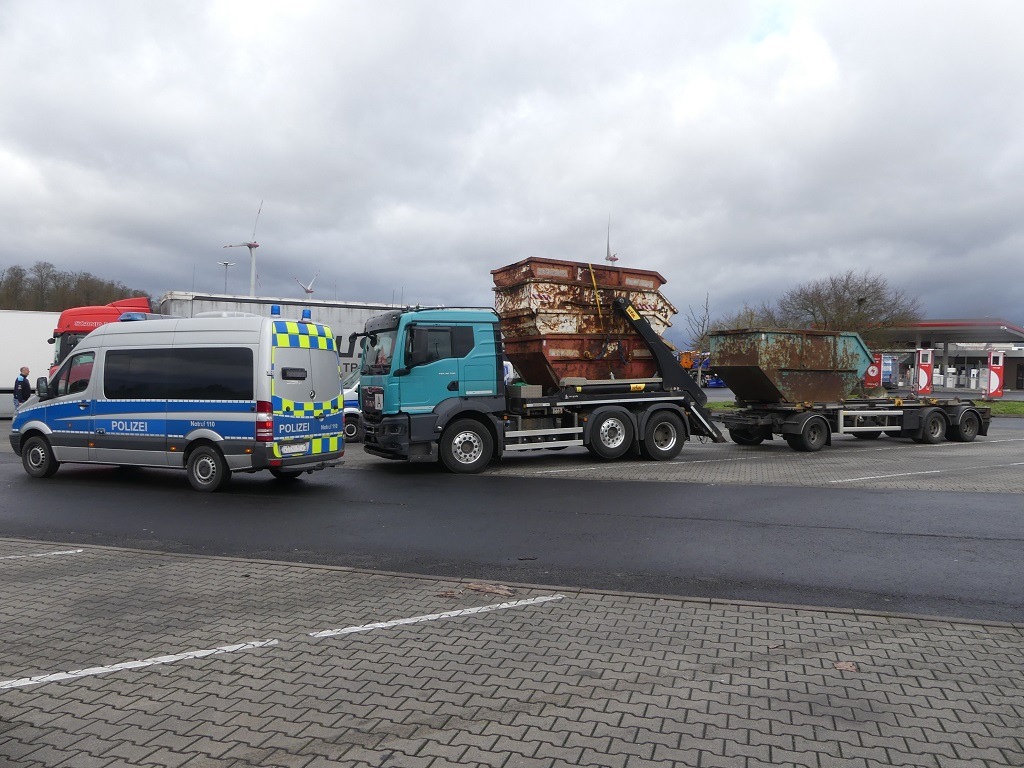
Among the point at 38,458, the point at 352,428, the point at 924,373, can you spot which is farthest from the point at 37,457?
the point at 924,373

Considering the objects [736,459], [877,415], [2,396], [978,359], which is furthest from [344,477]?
[978,359]

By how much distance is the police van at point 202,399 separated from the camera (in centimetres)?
1088

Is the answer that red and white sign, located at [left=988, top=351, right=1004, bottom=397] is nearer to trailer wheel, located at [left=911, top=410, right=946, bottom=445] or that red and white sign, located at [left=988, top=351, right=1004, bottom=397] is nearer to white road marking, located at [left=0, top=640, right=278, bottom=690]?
trailer wheel, located at [left=911, top=410, right=946, bottom=445]

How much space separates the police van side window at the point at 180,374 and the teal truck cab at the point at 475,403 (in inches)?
111

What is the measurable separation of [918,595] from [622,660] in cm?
295

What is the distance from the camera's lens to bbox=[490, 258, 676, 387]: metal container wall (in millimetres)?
14586

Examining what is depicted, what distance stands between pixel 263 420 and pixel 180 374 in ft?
5.32

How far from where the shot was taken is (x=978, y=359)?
2894 inches

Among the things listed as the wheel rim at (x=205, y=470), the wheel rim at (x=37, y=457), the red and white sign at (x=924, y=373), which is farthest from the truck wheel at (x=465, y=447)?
the red and white sign at (x=924, y=373)

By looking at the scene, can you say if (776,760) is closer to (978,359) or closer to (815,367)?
(815,367)

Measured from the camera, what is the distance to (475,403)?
1341 centimetres

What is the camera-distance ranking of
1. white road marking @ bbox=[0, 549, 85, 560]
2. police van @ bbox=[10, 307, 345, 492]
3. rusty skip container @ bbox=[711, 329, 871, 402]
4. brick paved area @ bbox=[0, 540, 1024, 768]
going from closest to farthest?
brick paved area @ bbox=[0, 540, 1024, 768]
white road marking @ bbox=[0, 549, 85, 560]
police van @ bbox=[10, 307, 345, 492]
rusty skip container @ bbox=[711, 329, 871, 402]

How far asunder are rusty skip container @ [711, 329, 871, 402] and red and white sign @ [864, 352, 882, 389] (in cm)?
30

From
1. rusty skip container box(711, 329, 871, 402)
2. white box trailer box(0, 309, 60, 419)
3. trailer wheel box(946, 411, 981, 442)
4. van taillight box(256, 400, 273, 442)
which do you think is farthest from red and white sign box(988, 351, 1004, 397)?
white box trailer box(0, 309, 60, 419)
